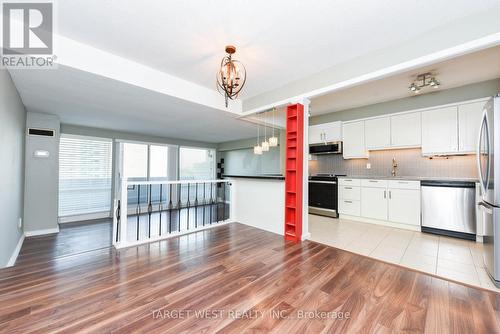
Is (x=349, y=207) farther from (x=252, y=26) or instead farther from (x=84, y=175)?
(x=84, y=175)

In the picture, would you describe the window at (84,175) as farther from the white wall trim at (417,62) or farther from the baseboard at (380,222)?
the baseboard at (380,222)

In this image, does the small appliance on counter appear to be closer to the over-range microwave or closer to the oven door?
the oven door

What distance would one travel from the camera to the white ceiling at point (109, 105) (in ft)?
8.77

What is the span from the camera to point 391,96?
4.19 m

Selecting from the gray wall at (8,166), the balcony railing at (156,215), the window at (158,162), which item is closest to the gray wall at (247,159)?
the balcony railing at (156,215)

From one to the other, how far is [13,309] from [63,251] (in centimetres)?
152

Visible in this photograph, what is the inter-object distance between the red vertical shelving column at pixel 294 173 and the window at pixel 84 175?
497cm

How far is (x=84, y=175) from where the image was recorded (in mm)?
5184

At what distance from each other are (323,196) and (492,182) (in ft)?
10.3

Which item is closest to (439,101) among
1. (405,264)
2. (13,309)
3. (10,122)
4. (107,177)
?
(405,264)

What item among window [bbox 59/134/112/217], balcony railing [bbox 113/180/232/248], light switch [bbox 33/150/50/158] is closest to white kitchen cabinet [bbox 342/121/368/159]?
balcony railing [bbox 113/180/232/248]

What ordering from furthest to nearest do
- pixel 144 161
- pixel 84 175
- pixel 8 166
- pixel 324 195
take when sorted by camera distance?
pixel 144 161 < pixel 84 175 < pixel 324 195 < pixel 8 166

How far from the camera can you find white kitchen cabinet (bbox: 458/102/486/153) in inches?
135

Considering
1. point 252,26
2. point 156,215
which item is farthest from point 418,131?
point 156,215
